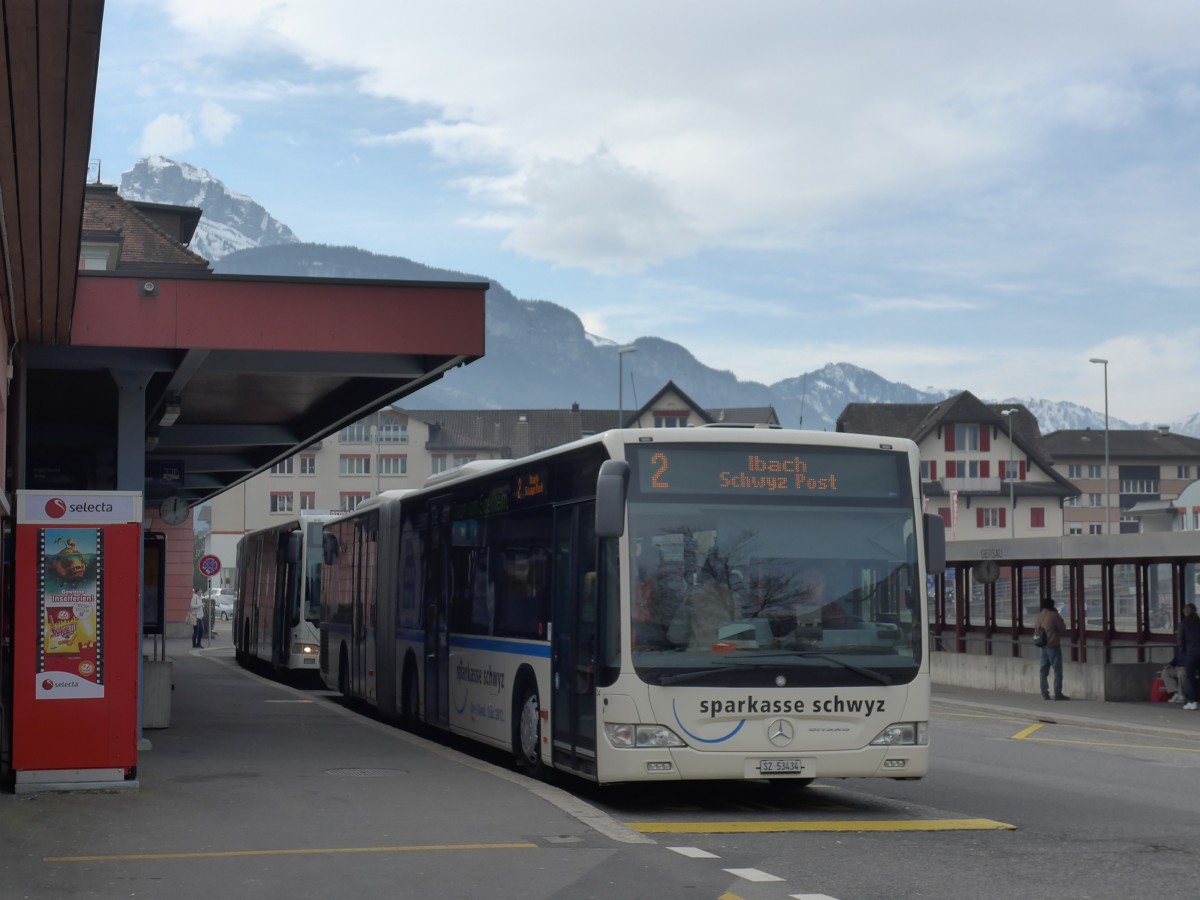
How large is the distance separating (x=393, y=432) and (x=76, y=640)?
117 m

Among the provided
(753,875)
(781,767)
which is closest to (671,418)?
(781,767)

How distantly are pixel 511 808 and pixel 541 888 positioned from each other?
3.07 metres

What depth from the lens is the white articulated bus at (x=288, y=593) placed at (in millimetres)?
32094

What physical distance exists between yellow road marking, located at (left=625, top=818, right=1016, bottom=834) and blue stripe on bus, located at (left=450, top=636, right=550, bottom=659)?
8.17 feet

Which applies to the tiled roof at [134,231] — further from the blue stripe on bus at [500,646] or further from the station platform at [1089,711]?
the blue stripe on bus at [500,646]

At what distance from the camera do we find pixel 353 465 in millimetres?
127562

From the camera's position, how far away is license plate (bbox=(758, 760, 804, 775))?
12500 millimetres

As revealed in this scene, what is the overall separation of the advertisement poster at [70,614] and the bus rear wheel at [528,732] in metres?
3.53

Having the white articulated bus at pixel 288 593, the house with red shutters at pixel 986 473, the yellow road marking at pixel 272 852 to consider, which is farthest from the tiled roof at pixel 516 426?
the yellow road marking at pixel 272 852

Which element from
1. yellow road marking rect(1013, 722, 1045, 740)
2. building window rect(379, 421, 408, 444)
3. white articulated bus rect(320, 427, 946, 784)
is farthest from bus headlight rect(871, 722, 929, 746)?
building window rect(379, 421, 408, 444)

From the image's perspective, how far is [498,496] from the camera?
639 inches

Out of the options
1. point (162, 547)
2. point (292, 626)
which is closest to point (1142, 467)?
point (292, 626)

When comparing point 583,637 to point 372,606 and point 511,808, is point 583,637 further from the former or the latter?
point 372,606

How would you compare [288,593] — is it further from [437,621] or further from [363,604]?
[437,621]
